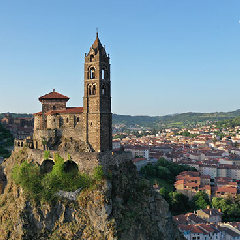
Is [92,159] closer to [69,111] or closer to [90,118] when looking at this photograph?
[90,118]

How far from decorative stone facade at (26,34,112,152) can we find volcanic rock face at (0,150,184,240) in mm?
6182

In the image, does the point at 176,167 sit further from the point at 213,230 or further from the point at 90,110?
the point at 90,110

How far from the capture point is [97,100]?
4684 centimetres

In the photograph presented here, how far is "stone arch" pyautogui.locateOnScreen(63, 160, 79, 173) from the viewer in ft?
143

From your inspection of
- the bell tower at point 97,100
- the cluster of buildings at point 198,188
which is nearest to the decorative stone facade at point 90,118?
the bell tower at point 97,100

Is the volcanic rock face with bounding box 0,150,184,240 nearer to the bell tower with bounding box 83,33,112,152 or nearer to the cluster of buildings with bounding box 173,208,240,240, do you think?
the bell tower with bounding box 83,33,112,152

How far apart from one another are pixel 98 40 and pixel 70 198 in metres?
24.8

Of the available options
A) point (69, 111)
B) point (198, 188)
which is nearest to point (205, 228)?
point (198, 188)

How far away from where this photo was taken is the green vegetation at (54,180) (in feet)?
136

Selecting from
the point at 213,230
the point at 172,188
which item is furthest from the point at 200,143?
the point at 213,230

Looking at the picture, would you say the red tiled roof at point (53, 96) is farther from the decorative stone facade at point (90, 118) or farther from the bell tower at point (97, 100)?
the bell tower at point (97, 100)

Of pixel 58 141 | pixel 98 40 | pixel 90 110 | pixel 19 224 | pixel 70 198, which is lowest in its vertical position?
pixel 19 224

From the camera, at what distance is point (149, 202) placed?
1833 inches

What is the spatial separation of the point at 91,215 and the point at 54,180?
722 centimetres
